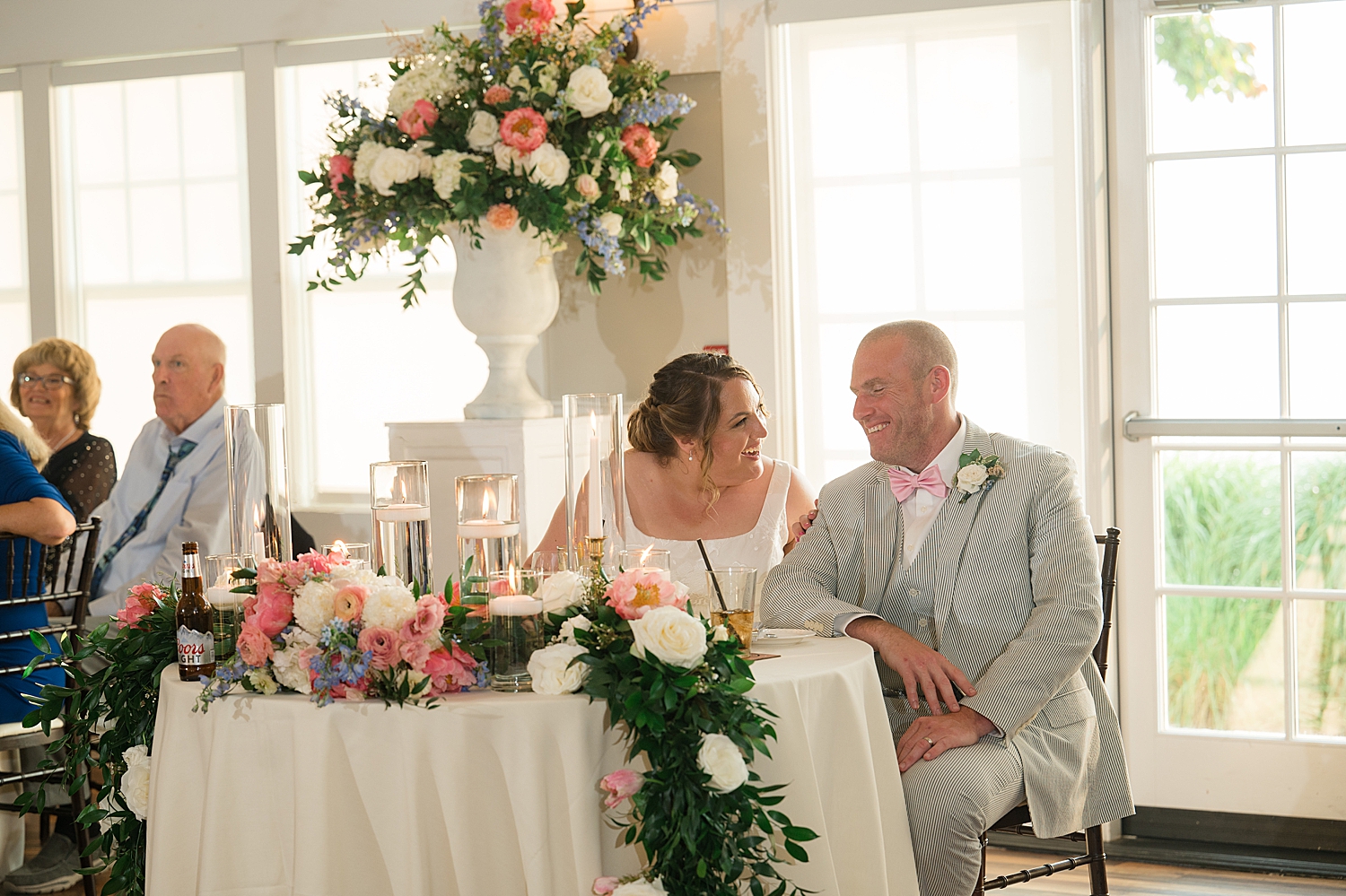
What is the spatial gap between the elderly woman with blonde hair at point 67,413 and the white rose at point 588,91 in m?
2.10

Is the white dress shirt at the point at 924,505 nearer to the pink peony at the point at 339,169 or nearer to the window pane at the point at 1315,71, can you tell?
the window pane at the point at 1315,71

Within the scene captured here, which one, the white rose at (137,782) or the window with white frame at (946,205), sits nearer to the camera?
the white rose at (137,782)

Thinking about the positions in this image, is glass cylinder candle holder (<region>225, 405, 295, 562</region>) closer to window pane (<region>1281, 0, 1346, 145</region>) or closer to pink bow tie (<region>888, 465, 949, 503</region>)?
pink bow tie (<region>888, 465, 949, 503</region>)

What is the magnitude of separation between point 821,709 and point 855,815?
197 millimetres

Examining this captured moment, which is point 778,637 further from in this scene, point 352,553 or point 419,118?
point 419,118

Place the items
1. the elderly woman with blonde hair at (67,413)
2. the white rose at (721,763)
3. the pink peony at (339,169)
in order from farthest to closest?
the elderly woman with blonde hair at (67,413) → the pink peony at (339,169) → the white rose at (721,763)

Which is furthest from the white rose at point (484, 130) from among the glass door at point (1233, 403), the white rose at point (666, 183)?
the glass door at point (1233, 403)

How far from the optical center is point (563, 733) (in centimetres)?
187

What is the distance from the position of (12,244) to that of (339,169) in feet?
7.42

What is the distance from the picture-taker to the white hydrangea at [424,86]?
130 inches

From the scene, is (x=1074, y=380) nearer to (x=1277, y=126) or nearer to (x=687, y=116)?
(x=1277, y=126)

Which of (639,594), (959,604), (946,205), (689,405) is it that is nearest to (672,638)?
(639,594)

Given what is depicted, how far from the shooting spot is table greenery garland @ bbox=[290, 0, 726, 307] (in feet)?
10.7

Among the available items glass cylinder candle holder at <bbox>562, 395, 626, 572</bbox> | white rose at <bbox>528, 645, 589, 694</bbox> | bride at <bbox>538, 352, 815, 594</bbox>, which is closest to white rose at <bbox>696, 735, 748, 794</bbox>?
white rose at <bbox>528, 645, 589, 694</bbox>
